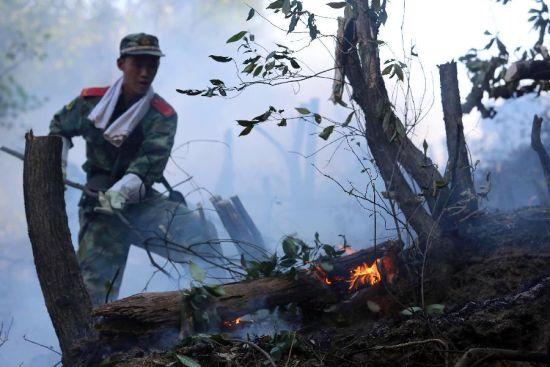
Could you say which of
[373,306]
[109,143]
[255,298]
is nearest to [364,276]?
[373,306]

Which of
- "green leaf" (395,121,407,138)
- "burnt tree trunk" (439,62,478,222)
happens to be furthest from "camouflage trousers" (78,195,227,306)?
"burnt tree trunk" (439,62,478,222)

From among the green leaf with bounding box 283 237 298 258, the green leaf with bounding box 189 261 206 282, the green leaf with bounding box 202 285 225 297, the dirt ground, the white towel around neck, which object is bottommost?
the dirt ground

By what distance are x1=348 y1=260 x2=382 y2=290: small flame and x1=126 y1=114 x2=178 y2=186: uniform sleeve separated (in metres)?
2.11

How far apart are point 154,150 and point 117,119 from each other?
0.43 m

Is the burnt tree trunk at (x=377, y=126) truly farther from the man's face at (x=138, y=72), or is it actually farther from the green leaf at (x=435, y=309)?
the man's face at (x=138, y=72)

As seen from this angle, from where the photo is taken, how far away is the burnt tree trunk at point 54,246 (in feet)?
10.4

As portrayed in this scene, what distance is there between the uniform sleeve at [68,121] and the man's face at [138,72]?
503 mm

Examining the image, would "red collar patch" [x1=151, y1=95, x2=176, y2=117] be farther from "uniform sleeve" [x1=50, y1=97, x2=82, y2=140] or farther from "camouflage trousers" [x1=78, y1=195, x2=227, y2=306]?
"camouflage trousers" [x1=78, y1=195, x2=227, y2=306]

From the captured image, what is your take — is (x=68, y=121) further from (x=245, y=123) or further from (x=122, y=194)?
(x=245, y=123)

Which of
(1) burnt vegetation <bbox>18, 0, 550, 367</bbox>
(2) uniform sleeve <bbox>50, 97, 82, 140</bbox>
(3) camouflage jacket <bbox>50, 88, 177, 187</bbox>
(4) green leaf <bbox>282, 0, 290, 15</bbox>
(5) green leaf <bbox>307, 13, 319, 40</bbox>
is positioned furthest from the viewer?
(2) uniform sleeve <bbox>50, 97, 82, 140</bbox>

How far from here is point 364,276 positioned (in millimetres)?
3418

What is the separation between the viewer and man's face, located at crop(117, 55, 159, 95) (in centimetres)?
488

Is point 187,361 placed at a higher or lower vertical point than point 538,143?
lower

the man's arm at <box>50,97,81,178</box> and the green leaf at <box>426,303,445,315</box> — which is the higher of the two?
the man's arm at <box>50,97,81,178</box>
